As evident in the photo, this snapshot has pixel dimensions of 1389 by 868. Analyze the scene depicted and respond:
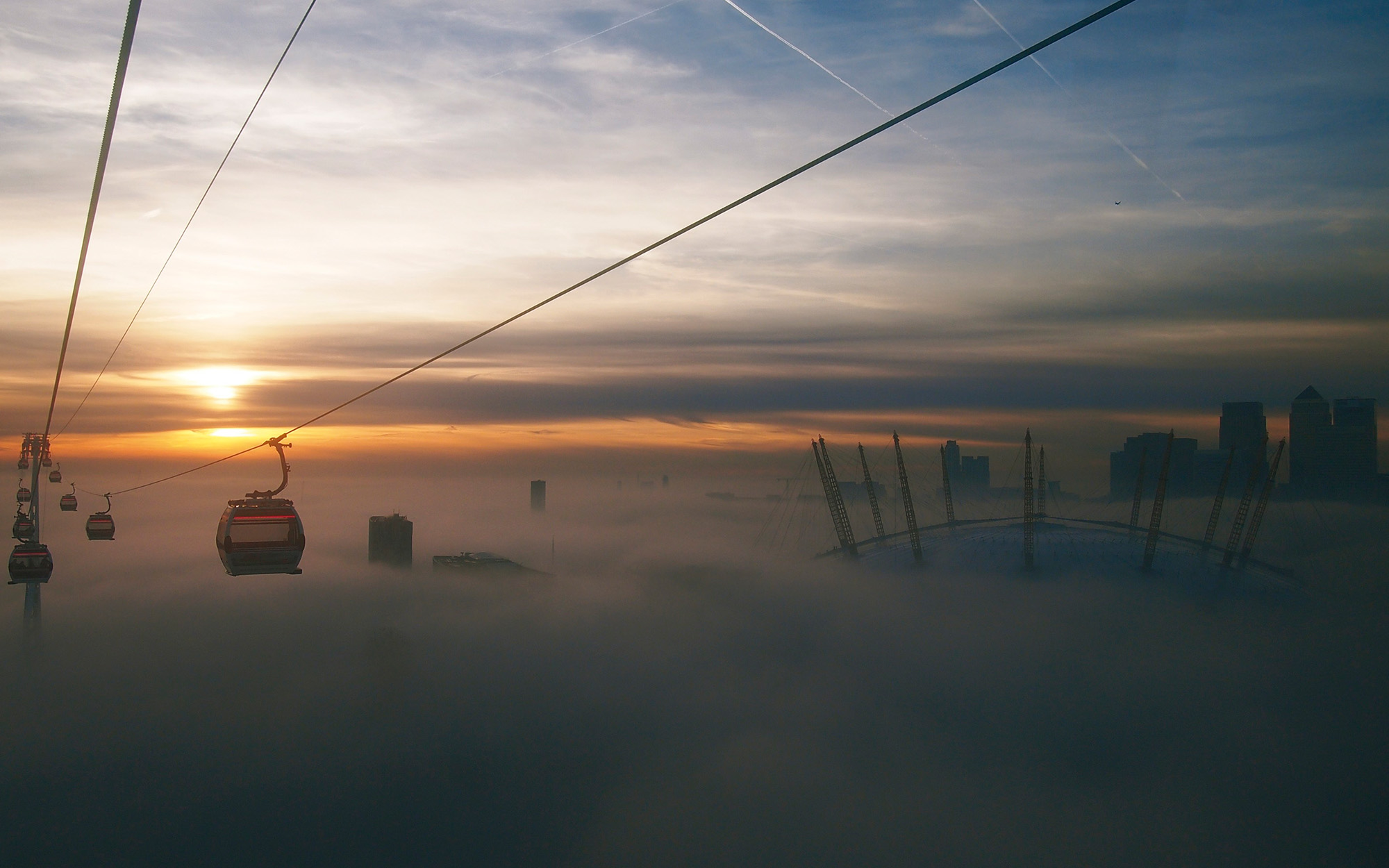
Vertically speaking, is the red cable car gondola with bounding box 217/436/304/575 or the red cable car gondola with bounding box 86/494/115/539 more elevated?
the red cable car gondola with bounding box 217/436/304/575

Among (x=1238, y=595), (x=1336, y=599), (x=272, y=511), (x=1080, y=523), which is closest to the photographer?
(x=272, y=511)

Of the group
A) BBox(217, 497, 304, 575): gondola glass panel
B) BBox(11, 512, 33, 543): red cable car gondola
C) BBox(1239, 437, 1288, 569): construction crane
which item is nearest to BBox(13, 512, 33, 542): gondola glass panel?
BBox(11, 512, 33, 543): red cable car gondola

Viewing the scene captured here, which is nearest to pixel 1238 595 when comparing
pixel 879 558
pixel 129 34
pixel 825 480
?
pixel 879 558

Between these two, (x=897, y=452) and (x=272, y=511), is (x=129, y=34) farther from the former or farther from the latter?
(x=897, y=452)

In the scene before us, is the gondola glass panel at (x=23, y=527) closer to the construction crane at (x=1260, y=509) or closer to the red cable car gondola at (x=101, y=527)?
the red cable car gondola at (x=101, y=527)

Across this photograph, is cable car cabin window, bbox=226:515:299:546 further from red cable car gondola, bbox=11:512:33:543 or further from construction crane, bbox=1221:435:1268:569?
construction crane, bbox=1221:435:1268:569

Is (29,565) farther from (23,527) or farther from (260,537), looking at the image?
(260,537)
